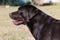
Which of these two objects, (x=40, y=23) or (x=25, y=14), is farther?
(x=25, y=14)

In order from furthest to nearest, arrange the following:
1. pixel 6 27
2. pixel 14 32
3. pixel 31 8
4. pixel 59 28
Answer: pixel 6 27 → pixel 14 32 → pixel 31 8 → pixel 59 28

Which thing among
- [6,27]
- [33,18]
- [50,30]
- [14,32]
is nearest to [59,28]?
[50,30]

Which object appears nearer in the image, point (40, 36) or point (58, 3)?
point (40, 36)

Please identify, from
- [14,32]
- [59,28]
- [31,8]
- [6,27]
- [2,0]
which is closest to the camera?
[59,28]

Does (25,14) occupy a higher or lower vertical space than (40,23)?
higher

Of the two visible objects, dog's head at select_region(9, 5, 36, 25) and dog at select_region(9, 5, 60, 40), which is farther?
dog's head at select_region(9, 5, 36, 25)

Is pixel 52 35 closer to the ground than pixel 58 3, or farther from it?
farther from it

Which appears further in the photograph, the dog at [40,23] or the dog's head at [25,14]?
the dog's head at [25,14]

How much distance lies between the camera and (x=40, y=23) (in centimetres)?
638

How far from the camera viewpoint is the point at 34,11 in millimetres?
6449

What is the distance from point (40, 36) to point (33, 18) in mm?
507

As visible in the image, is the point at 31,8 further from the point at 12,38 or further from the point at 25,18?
the point at 12,38

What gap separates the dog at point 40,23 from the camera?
20.0 feet

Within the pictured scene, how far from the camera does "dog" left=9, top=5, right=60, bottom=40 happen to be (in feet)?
20.0
